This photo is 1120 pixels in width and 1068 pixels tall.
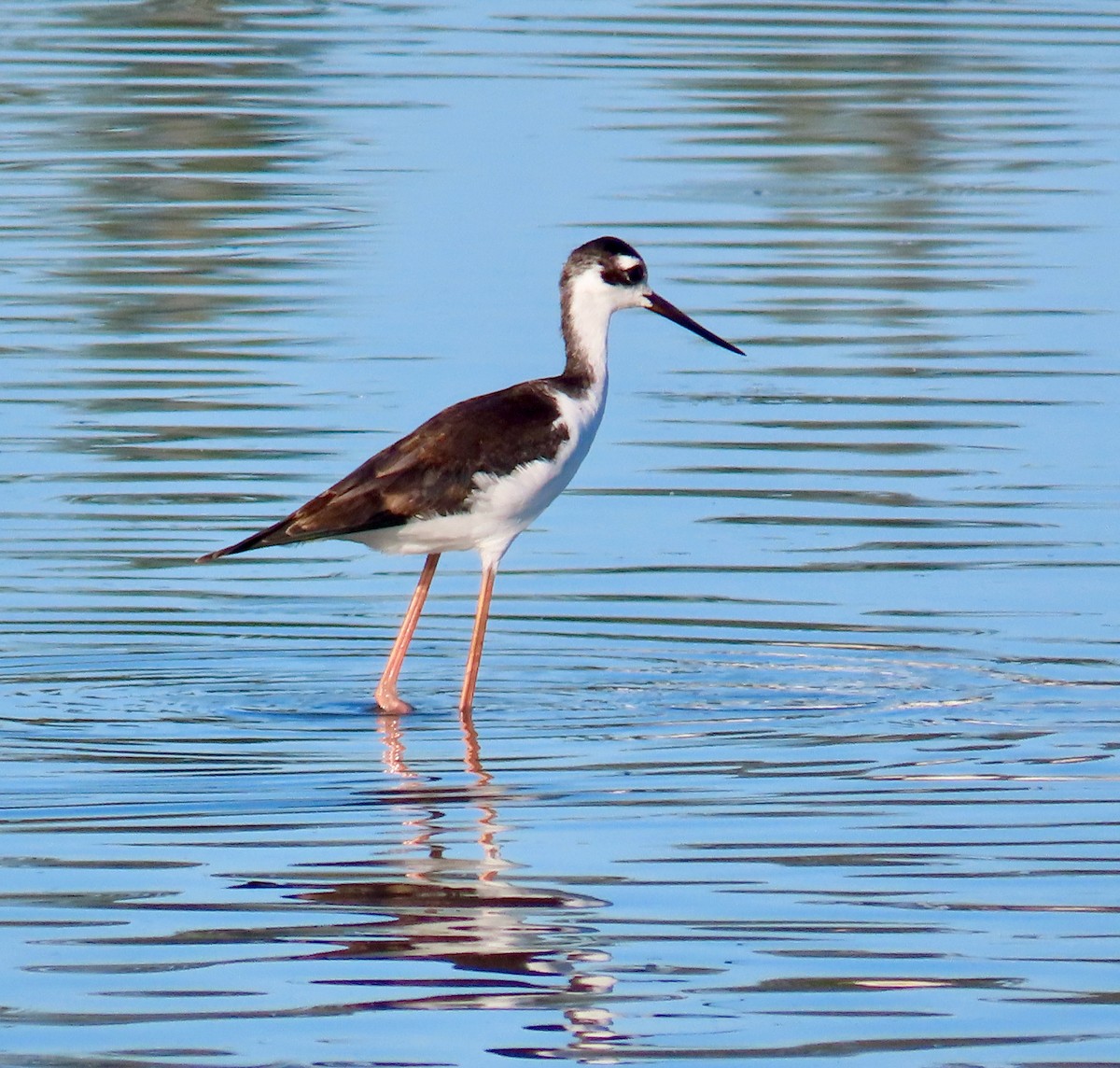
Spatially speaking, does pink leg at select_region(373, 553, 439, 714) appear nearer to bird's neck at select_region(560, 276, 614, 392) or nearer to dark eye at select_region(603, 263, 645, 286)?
bird's neck at select_region(560, 276, 614, 392)

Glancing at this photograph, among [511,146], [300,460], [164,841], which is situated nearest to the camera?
[164,841]

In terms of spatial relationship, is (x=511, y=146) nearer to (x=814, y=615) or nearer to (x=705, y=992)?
(x=814, y=615)

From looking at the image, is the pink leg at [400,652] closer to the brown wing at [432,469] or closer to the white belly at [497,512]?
the white belly at [497,512]

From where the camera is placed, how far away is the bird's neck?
9695 mm

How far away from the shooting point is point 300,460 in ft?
39.0

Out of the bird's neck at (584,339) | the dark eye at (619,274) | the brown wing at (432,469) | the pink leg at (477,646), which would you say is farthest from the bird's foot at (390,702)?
the dark eye at (619,274)

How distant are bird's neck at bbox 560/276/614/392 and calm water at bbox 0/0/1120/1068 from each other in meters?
0.87

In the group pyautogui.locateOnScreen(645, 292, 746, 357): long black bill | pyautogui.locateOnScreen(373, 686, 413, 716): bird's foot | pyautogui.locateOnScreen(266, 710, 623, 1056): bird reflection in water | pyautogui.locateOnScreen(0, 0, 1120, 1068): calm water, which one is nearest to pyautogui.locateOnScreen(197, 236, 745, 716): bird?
pyautogui.locateOnScreen(373, 686, 413, 716): bird's foot

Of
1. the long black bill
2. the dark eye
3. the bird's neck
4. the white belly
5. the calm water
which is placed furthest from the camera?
the long black bill

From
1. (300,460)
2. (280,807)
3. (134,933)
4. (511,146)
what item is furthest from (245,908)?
(511,146)

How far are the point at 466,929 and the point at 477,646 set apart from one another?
Result: 2641mm

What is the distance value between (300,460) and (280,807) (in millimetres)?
4538

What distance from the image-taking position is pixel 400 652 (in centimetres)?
913

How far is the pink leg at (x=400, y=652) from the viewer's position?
8.87m
